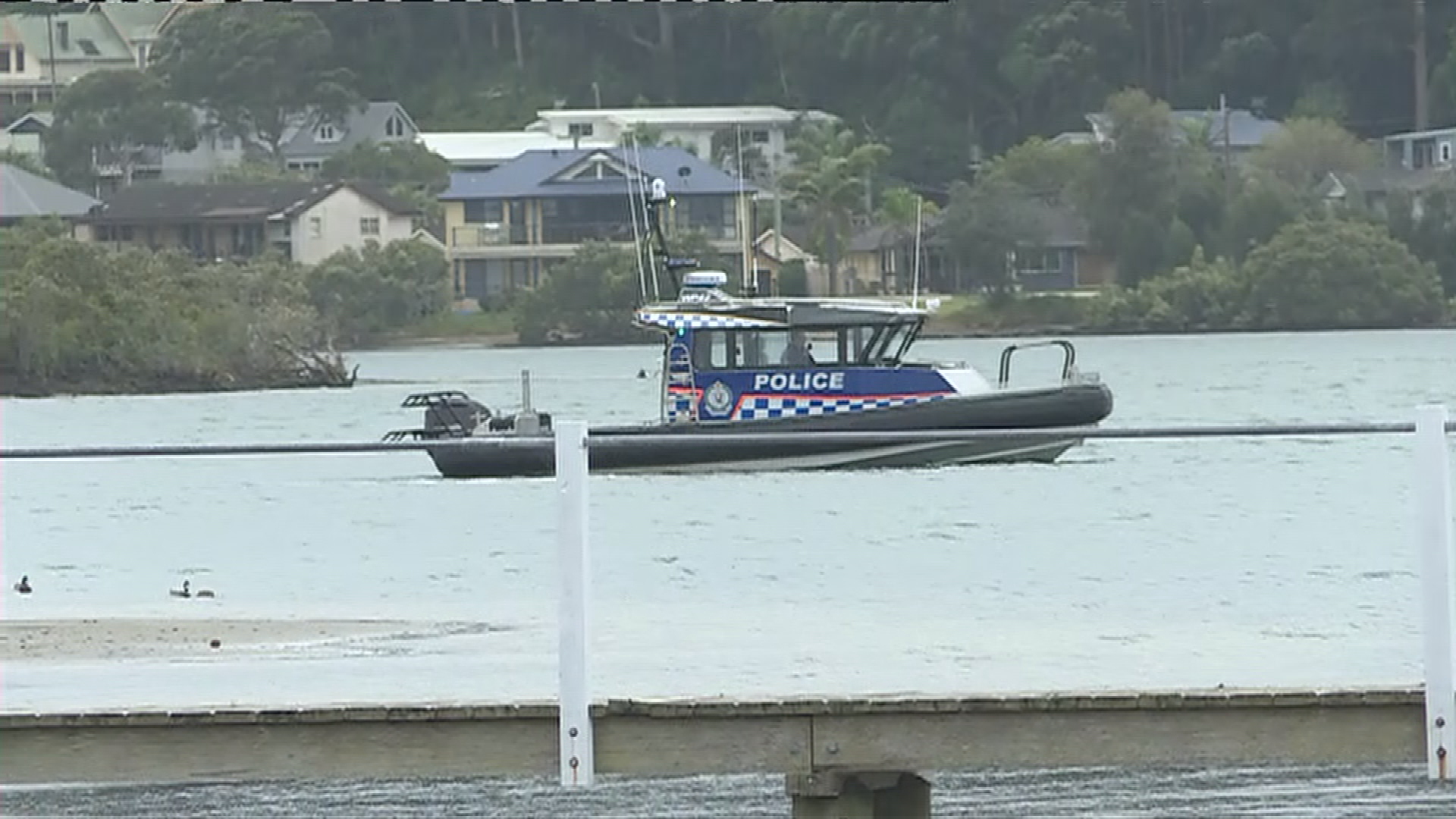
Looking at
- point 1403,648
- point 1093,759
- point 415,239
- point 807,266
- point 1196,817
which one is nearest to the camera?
point 1093,759

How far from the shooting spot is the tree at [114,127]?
134125 mm

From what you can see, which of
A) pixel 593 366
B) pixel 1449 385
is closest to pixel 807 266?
pixel 593 366

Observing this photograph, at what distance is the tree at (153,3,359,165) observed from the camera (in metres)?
133

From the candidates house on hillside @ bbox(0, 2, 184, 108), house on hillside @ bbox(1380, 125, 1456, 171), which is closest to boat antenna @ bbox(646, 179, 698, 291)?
house on hillside @ bbox(1380, 125, 1456, 171)

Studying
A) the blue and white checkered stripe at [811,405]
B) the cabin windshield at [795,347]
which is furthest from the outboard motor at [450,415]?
the blue and white checkered stripe at [811,405]

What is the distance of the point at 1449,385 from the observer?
7344 centimetres

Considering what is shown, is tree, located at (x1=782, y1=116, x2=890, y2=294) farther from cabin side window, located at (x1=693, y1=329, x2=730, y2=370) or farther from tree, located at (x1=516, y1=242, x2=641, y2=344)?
cabin side window, located at (x1=693, y1=329, x2=730, y2=370)

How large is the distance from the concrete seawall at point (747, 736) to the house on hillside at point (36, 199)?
360ft

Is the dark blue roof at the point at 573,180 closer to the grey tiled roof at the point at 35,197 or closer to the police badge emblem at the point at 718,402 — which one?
the grey tiled roof at the point at 35,197

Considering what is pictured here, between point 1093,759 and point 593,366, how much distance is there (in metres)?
85.9

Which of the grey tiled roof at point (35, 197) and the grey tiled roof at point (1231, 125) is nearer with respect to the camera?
the grey tiled roof at point (1231, 125)

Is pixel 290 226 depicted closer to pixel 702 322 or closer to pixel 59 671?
pixel 702 322

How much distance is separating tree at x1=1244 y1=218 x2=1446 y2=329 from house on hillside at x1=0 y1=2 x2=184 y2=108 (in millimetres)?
63683

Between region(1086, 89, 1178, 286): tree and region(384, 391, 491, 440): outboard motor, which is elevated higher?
region(1086, 89, 1178, 286): tree
